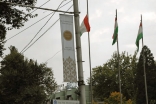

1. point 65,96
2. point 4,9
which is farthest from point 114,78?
point 4,9

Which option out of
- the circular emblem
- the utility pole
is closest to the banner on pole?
the circular emblem

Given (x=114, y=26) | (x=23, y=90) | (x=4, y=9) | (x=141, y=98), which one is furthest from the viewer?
A: (x=141, y=98)

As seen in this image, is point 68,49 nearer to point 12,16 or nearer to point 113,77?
point 12,16

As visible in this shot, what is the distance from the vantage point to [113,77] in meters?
77.6

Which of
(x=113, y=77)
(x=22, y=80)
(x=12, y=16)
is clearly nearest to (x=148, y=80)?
(x=113, y=77)

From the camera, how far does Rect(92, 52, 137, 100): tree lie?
75.2m

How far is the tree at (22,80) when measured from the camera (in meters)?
36.6

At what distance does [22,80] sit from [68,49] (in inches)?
1012

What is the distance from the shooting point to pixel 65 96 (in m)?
78.2

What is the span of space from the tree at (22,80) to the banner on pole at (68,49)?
23545mm

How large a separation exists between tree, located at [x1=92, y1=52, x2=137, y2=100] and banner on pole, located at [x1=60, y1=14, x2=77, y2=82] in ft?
204

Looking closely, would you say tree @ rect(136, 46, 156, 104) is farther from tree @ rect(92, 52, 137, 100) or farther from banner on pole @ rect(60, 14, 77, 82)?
banner on pole @ rect(60, 14, 77, 82)

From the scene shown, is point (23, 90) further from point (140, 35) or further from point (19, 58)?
point (140, 35)

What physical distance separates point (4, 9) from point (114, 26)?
14.3 metres
